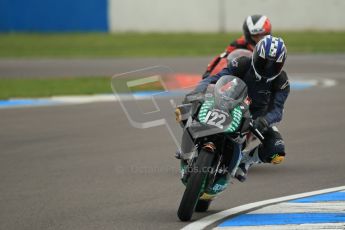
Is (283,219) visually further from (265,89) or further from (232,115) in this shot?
(265,89)

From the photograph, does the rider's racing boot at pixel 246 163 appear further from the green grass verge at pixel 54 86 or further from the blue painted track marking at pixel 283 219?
the green grass verge at pixel 54 86

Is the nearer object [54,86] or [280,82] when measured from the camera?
[280,82]

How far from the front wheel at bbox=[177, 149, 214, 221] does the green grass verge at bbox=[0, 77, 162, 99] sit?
34.5ft

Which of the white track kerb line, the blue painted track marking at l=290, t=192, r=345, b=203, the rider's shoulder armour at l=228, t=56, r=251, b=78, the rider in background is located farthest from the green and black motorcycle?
the rider in background

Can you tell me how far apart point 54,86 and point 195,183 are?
43.2ft

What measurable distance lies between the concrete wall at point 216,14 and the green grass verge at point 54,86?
13.5 m

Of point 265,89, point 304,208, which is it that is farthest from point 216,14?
point 304,208

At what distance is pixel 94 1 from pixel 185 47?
18.1 ft

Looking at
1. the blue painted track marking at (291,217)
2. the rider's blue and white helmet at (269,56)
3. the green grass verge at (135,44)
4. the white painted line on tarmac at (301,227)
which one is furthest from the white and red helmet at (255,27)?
the green grass verge at (135,44)

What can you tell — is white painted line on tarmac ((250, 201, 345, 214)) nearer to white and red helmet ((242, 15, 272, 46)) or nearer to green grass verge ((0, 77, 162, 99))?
white and red helmet ((242, 15, 272, 46))

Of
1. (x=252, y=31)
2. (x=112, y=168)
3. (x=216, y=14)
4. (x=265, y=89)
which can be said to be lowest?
(x=216, y=14)

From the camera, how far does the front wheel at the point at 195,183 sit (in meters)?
6.98

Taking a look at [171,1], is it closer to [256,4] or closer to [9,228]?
[256,4]

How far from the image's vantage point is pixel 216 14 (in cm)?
3519
